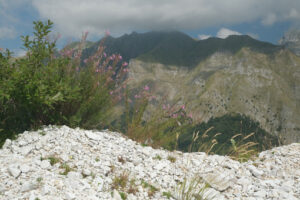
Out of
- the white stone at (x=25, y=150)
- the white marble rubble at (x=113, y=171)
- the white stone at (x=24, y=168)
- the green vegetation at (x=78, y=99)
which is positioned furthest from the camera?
the green vegetation at (x=78, y=99)

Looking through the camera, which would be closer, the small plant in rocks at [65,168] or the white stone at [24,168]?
the white stone at [24,168]

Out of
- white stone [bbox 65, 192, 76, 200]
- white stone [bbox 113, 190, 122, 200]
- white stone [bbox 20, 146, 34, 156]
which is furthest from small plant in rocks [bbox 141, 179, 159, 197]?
white stone [bbox 20, 146, 34, 156]

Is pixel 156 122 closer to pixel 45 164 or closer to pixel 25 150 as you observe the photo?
pixel 45 164

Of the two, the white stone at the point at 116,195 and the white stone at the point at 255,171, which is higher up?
the white stone at the point at 255,171

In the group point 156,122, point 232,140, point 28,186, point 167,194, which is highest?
point 156,122

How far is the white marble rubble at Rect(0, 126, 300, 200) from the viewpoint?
367 cm

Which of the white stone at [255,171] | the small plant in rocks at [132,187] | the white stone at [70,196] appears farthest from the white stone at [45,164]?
the white stone at [255,171]

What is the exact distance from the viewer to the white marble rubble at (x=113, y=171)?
12.0 ft

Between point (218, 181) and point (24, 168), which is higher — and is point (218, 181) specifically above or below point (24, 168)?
below

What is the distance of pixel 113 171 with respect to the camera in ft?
14.5

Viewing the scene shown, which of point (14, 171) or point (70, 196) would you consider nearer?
point (70, 196)

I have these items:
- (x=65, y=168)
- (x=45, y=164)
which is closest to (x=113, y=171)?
(x=65, y=168)

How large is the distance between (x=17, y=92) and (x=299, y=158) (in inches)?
276

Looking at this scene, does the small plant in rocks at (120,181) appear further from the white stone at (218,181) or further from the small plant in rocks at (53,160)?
the white stone at (218,181)
